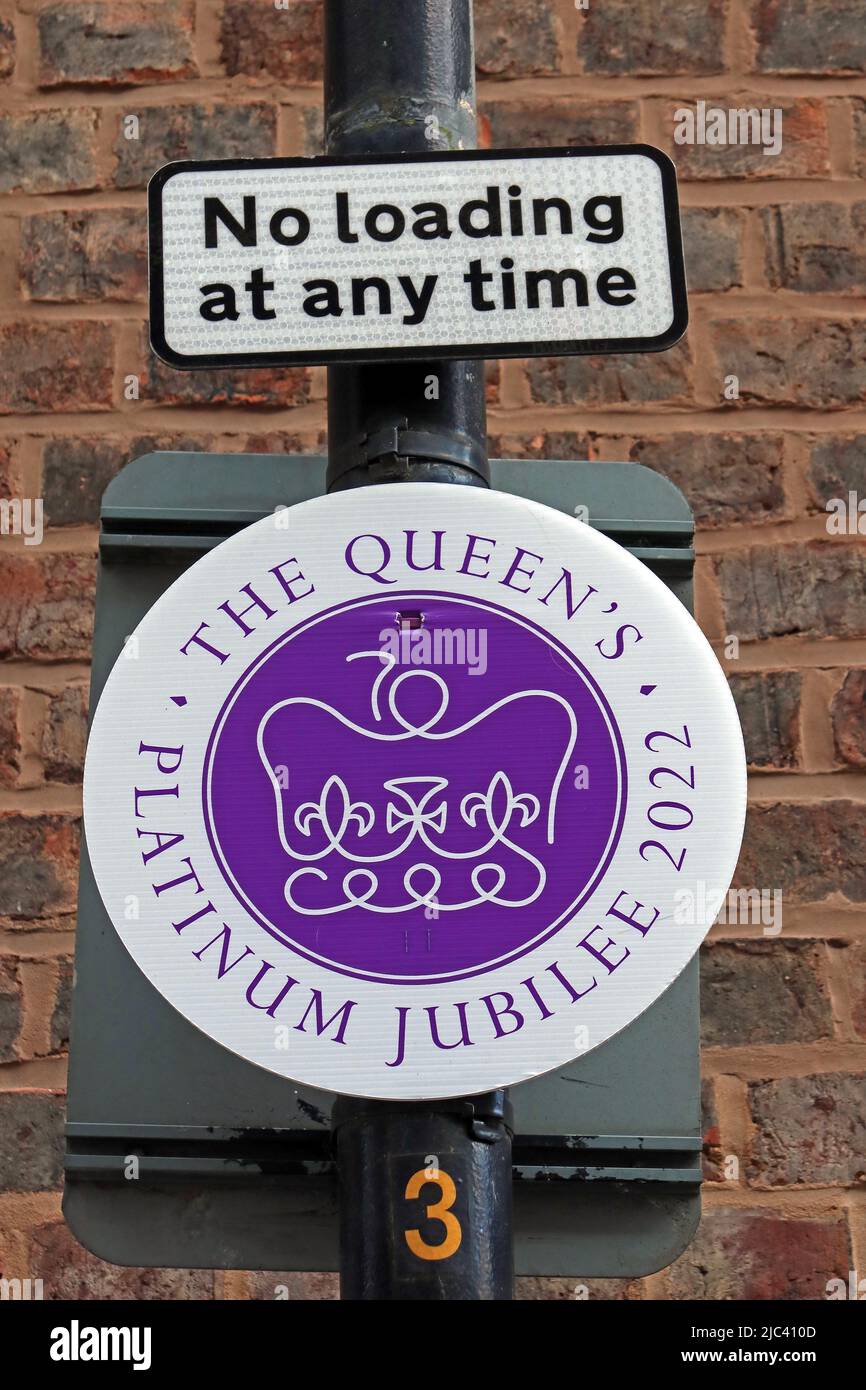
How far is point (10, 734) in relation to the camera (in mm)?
2525

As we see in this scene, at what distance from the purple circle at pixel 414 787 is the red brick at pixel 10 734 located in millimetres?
1116

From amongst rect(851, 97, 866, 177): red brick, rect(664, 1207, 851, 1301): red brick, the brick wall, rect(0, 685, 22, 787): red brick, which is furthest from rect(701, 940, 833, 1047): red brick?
rect(851, 97, 866, 177): red brick

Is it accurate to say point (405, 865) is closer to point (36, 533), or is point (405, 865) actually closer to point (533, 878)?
point (533, 878)

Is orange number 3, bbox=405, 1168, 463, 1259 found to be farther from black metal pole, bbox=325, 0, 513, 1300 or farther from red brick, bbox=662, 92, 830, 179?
red brick, bbox=662, 92, 830, 179

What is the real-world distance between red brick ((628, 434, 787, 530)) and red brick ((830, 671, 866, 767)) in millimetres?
273

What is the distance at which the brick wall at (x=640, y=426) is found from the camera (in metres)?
2.33

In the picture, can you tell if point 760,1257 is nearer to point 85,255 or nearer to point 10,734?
point 10,734

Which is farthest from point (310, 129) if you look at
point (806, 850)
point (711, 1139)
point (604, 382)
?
point (711, 1139)

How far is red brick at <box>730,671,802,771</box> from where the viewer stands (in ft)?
8.18

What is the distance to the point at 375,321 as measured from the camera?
1.52m

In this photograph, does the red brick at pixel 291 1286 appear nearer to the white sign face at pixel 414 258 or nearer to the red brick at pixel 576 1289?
the red brick at pixel 576 1289

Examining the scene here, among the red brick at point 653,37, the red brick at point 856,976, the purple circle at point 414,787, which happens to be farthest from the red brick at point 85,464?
the purple circle at point 414,787

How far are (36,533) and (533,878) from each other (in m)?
1.40

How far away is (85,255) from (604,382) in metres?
0.80
